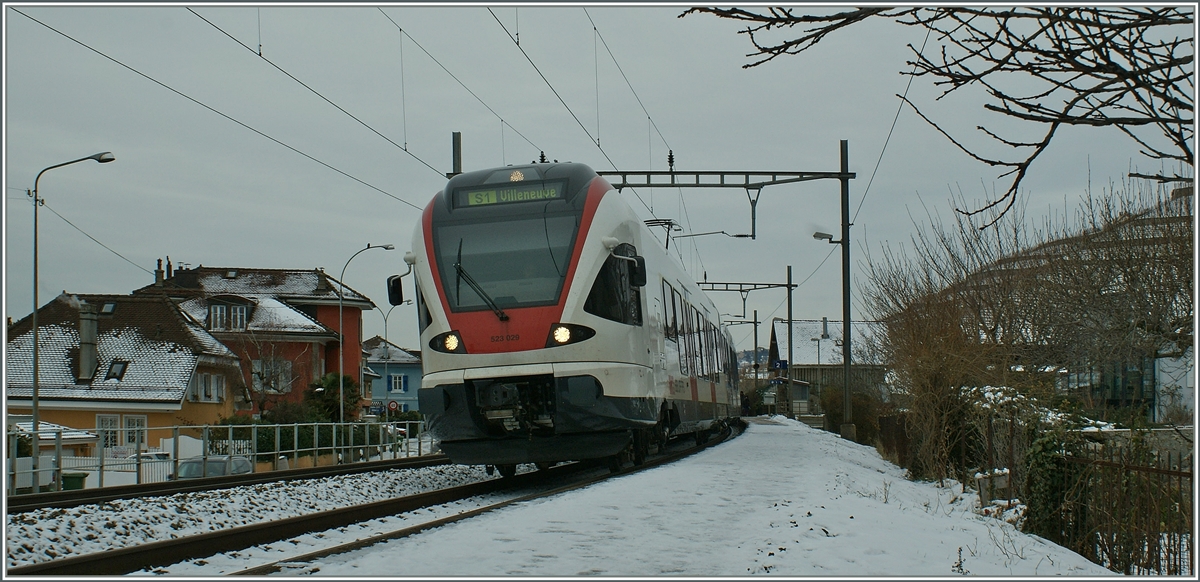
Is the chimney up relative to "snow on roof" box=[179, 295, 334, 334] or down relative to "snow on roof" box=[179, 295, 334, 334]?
down

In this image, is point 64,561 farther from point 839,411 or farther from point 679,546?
point 839,411

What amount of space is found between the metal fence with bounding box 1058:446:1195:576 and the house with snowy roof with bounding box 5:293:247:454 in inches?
1454

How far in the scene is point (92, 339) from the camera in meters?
43.8

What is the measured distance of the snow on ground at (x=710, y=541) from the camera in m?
6.28

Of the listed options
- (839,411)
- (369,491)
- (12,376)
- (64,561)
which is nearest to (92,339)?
(12,376)

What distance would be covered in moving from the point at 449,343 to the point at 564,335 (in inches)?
54.8

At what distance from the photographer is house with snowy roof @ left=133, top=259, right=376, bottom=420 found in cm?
5416

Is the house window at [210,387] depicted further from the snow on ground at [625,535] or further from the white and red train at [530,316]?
the snow on ground at [625,535]

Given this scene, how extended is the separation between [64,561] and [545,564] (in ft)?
9.40

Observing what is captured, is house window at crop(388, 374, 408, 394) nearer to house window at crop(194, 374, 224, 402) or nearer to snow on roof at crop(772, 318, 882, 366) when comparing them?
snow on roof at crop(772, 318, 882, 366)

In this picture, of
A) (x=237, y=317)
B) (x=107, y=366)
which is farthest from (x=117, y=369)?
(x=237, y=317)

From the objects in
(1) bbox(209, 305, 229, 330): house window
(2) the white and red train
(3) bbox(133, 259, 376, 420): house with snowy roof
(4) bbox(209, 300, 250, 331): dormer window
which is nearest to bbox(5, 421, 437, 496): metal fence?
(2) the white and red train

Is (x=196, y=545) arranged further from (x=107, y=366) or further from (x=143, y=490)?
(x=107, y=366)

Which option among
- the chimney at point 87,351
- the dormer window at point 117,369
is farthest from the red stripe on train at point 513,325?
the dormer window at point 117,369
